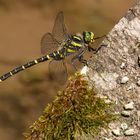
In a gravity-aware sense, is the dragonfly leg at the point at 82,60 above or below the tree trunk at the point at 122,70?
above

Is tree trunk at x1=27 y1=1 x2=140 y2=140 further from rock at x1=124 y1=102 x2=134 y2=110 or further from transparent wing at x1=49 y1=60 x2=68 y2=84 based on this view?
transparent wing at x1=49 y1=60 x2=68 y2=84

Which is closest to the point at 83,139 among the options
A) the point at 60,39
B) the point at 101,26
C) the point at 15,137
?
the point at 60,39

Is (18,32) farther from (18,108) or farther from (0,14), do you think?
(18,108)

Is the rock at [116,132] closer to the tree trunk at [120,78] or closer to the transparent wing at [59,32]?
the tree trunk at [120,78]

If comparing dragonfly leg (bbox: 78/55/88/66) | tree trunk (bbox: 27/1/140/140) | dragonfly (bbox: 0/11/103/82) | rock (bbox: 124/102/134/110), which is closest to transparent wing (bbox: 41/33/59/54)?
dragonfly (bbox: 0/11/103/82)

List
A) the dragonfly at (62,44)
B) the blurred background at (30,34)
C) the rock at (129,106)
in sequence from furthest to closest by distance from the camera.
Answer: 1. the blurred background at (30,34)
2. the dragonfly at (62,44)
3. the rock at (129,106)

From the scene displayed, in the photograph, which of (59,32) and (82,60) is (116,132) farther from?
(59,32)

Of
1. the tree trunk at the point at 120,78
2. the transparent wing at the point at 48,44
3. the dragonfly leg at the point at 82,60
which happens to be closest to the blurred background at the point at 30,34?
the transparent wing at the point at 48,44
